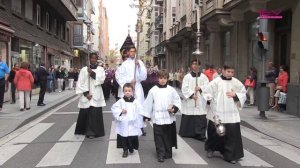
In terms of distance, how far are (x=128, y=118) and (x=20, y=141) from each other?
3154mm

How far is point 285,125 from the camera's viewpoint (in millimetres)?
13055

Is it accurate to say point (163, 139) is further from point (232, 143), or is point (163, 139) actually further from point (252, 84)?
point (252, 84)

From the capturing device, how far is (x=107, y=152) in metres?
8.66

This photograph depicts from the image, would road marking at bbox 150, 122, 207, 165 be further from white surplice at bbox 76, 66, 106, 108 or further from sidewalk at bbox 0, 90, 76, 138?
sidewalk at bbox 0, 90, 76, 138

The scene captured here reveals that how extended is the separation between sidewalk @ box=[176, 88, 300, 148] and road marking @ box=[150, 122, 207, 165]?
2450 mm

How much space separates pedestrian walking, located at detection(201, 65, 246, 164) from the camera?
25.7 ft

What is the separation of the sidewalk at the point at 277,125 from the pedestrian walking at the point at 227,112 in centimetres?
256

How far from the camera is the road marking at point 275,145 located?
350 inches

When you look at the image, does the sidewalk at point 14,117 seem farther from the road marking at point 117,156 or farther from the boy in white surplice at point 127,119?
the boy in white surplice at point 127,119

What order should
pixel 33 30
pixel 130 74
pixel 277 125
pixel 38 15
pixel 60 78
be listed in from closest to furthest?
1. pixel 130 74
2. pixel 277 125
3. pixel 33 30
4. pixel 38 15
5. pixel 60 78

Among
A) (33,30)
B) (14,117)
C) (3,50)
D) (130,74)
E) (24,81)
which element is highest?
(33,30)

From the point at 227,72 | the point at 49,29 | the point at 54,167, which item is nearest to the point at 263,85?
the point at 227,72

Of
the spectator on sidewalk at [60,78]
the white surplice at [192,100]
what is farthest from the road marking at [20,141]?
the spectator on sidewalk at [60,78]

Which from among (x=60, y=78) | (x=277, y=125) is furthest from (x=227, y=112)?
(x=60, y=78)
